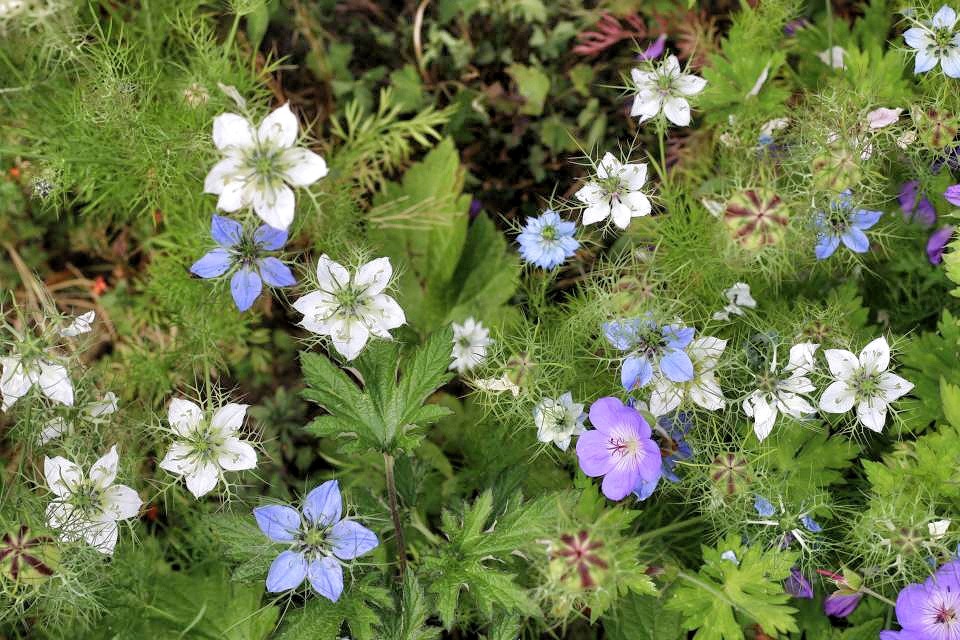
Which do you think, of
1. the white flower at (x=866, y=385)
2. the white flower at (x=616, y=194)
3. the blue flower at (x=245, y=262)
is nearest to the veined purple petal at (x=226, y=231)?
the blue flower at (x=245, y=262)

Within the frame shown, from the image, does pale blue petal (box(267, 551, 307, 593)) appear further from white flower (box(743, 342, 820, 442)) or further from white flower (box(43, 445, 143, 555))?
white flower (box(743, 342, 820, 442))

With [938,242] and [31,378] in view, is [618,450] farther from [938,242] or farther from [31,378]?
[31,378]

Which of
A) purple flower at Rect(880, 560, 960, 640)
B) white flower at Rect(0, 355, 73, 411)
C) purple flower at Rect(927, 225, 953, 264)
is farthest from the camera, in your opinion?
purple flower at Rect(927, 225, 953, 264)

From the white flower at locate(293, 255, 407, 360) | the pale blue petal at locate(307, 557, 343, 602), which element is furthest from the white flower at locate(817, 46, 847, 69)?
the pale blue petal at locate(307, 557, 343, 602)

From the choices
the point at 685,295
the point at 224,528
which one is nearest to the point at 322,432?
the point at 224,528

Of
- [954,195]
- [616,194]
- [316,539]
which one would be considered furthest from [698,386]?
[316,539]

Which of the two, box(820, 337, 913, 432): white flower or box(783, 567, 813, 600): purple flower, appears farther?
box(783, 567, 813, 600): purple flower

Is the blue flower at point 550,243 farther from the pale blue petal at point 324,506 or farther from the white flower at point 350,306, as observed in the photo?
the pale blue petal at point 324,506
